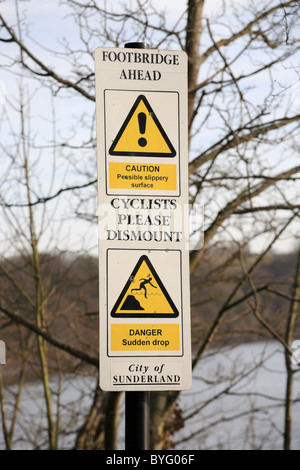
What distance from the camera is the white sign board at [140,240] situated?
2482 mm

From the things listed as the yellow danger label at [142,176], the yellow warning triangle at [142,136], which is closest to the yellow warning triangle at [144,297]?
the yellow danger label at [142,176]

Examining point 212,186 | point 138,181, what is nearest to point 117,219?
point 138,181

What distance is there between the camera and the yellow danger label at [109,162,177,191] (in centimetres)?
252

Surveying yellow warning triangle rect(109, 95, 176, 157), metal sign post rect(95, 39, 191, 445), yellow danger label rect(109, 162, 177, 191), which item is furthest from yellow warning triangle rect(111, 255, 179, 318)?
yellow warning triangle rect(109, 95, 176, 157)

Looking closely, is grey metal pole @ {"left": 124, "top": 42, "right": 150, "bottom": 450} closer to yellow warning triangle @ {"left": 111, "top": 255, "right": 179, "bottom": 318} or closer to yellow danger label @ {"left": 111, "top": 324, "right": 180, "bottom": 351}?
yellow danger label @ {"left": 111, "top": 324, "right": 180, "bottom": 351}

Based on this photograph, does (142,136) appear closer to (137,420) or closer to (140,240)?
(140,240)

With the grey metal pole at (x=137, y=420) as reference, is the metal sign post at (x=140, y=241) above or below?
above

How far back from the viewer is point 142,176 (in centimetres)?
253

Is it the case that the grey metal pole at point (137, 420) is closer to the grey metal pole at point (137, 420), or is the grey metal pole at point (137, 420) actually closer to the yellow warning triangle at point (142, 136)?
the grey metal pole at point (137, 420)

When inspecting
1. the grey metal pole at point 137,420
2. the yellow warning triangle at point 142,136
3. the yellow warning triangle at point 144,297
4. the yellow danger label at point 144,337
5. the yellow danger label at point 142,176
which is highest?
the yellow warning triangle at point 142,136
